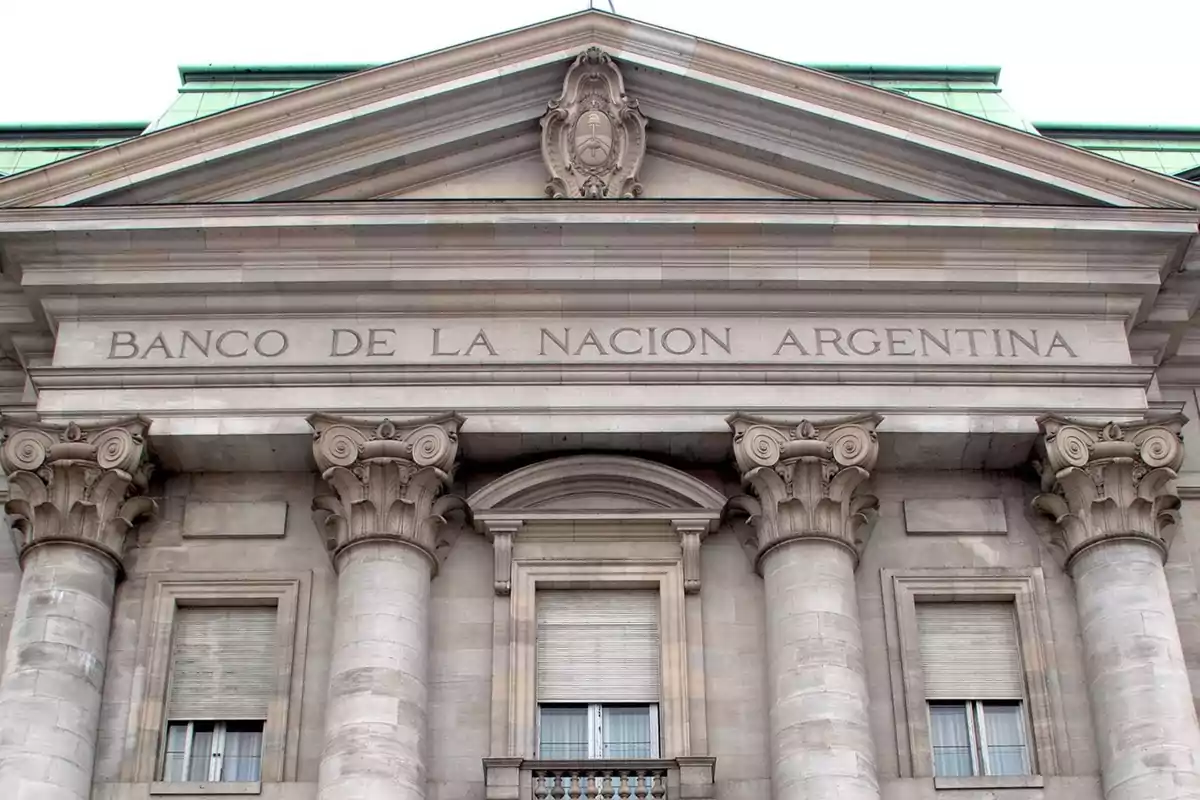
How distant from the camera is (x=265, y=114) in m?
28.0

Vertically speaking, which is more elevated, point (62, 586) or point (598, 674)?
point (62, 586)

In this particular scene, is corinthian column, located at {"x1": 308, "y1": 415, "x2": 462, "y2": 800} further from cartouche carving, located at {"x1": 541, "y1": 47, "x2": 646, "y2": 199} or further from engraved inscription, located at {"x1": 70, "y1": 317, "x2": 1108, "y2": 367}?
cartouche carving, located at {"x1": 541, "y1": 47, "x2": 646, "y2": 199}

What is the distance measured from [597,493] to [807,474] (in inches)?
107

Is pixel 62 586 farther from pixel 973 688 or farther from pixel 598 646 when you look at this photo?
pixel 973 688

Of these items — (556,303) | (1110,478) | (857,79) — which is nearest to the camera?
(1110,478)

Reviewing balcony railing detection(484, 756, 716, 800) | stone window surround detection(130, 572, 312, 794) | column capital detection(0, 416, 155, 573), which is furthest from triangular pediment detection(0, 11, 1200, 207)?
balcony railing detection(484, 756, 716, 800)

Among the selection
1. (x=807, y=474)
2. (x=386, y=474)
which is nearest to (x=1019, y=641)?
(x=807, y=474)

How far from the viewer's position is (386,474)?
26109 mm

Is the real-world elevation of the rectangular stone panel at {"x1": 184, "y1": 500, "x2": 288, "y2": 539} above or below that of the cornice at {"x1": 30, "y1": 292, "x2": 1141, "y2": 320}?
below

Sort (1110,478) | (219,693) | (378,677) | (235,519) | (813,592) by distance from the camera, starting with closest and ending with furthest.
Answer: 1. (378,677)
2. (813,592)
3. (219,693)
4. (1110,478)
5. (235,519)

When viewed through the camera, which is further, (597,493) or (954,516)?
(954,516)

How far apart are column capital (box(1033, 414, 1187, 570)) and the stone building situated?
0.06 metres

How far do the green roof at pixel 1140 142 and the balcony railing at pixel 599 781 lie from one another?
1310 centimetres

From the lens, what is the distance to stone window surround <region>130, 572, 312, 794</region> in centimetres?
2486
